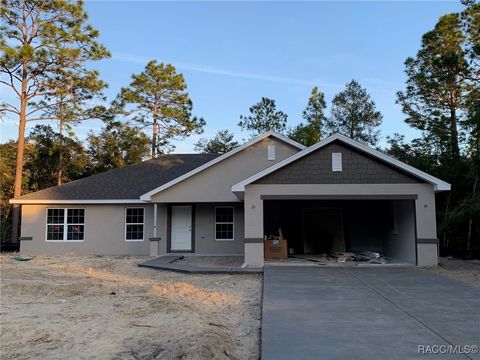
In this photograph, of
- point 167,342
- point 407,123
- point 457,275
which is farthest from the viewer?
point 407,123

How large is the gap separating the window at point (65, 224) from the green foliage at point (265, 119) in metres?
20.9

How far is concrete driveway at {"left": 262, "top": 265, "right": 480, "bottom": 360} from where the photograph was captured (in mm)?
5379

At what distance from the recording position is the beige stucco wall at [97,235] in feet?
61.8

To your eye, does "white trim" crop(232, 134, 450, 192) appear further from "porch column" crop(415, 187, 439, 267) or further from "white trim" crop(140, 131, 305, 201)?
"white trim" crop(140, 131, 305, 201)

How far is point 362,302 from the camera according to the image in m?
8.30

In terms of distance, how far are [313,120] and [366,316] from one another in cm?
3005

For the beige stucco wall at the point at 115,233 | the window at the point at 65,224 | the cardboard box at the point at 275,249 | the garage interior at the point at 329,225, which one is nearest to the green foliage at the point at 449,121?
the garage interior at the point at 329,225

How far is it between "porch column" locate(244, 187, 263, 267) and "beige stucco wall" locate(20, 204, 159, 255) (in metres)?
5.82

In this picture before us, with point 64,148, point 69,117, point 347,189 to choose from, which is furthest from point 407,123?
point 64,148

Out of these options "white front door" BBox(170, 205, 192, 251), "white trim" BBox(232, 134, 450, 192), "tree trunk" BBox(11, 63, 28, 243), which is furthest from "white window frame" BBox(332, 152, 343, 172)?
"tree trunk" BBox(11, 63, 28, 243)

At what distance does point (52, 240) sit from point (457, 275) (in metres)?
16.0

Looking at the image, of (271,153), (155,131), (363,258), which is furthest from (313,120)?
(363,258)

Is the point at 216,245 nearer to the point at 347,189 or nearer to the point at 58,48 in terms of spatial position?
the point at 347,189

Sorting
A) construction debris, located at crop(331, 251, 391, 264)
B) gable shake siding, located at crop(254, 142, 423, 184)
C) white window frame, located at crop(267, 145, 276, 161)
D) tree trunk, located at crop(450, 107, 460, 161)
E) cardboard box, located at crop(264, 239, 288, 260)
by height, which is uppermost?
tree trunk, located at crop(450, 107, 460, 161)
